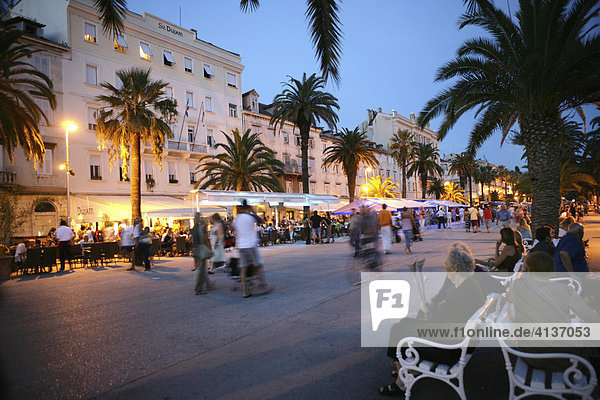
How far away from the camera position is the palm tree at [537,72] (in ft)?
29.0

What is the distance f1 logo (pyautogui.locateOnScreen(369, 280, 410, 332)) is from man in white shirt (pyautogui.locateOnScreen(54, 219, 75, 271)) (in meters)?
14.0

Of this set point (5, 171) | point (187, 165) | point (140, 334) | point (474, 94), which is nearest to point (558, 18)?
point (474, 94)

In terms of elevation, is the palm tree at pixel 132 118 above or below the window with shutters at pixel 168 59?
below

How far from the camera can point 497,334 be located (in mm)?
2809

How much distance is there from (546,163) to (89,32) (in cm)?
3328

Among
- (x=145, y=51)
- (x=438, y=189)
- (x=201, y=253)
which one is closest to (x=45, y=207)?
(x=145, y=51)

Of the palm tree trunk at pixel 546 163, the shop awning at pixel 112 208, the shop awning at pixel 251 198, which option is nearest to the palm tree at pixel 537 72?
the palm tree trunk at pixel 546 163

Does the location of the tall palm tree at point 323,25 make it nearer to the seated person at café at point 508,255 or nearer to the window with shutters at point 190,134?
the seated person at café at point 508,255

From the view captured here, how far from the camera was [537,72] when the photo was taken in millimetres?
9133

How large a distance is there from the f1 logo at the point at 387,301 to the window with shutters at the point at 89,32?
32961 millimetres

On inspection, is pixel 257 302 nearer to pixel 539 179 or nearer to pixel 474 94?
pixel 539 179

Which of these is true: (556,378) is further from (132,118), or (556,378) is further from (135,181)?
(132,118)

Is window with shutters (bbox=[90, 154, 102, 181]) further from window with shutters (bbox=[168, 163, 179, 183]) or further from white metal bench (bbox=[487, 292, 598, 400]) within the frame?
white metal bench (bbox=[487, 292, 598, 400])

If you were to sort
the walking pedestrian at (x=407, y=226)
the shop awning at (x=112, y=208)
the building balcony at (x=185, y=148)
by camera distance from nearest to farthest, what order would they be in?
the walking pedestrian at (x=407, y=226)
the shop awning at (x=112, y=208)
the building balcony at (x=185, y=148)
